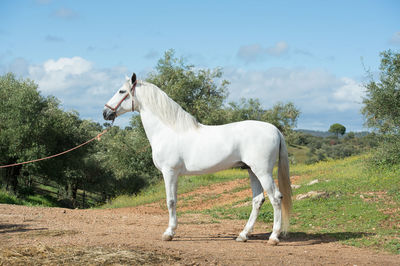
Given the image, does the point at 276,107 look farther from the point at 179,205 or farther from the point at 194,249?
the point at 194,249

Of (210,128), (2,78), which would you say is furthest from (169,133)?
(2,78)

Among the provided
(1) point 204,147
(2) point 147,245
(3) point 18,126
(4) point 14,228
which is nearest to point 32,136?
(3) point 18,126

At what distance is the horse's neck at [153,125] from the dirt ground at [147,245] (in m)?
1.90

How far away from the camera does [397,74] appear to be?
49.6 feet

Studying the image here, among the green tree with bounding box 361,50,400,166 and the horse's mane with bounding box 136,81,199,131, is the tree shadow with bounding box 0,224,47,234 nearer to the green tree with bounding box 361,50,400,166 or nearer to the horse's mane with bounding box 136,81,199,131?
the horse's mane with bounding box 136,81,199,131

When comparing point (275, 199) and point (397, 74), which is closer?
point (275, 199)

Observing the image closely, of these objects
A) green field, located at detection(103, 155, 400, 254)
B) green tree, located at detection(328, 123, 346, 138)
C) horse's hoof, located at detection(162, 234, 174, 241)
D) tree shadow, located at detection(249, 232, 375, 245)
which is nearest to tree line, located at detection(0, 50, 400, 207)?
green field, located at detection(103, 155, 400, 254)

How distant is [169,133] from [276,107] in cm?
3863

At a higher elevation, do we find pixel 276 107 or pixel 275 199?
pixel 276 107

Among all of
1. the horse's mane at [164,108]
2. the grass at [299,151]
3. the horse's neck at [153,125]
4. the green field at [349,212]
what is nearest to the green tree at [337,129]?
the grass at [299,151]

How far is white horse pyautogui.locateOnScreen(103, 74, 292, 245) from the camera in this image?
6656 millimetres

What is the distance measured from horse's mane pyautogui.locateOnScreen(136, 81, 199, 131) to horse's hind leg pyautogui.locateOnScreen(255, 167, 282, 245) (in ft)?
5.06

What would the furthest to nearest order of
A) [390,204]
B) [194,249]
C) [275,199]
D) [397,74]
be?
[397,74] → [390,204] → [275,199] → [194,249]

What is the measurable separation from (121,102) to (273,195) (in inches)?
133
